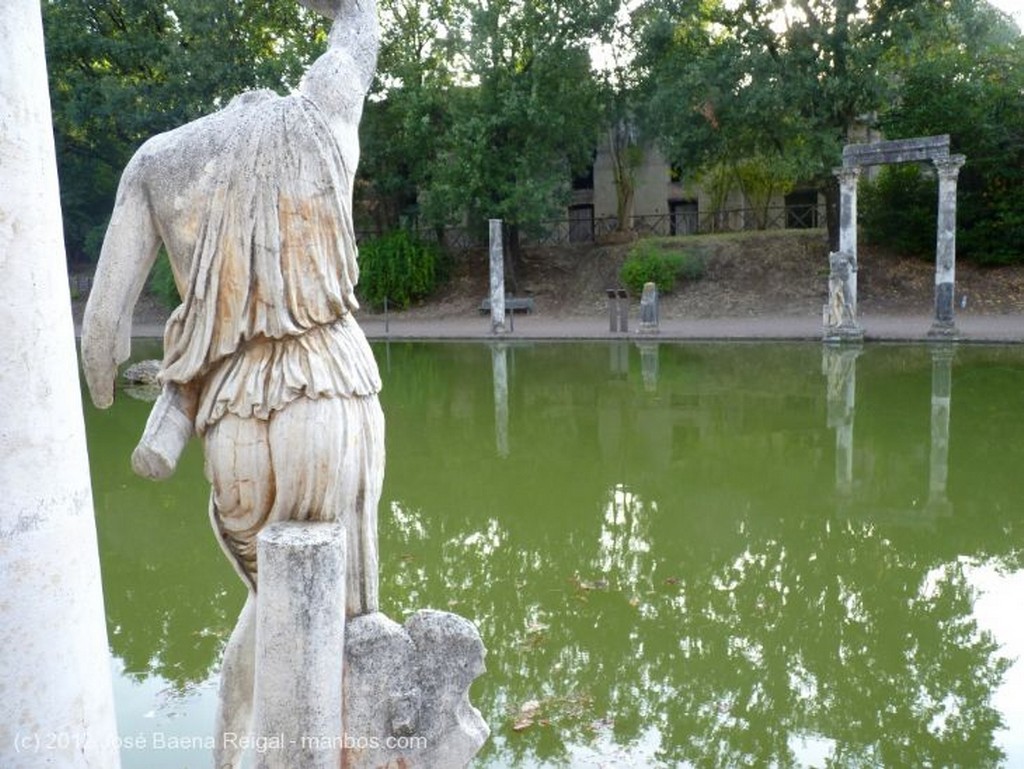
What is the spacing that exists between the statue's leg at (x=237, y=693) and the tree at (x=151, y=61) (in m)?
26.4

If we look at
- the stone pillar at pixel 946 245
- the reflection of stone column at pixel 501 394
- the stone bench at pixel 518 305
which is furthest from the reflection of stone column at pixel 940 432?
the stone bench at pixel 518 305

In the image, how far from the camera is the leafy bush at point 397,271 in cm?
3050

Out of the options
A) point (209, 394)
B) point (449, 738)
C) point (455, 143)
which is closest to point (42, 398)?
point (209, 394)

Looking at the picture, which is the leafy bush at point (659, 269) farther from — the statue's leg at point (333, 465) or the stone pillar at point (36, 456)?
the stone pillar at point (36, 456)

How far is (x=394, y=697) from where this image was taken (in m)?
2.56


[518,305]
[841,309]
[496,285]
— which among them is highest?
[496,285]

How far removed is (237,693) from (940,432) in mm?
10333

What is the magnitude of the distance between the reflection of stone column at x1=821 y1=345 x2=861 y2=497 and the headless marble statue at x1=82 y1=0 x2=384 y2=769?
7.47 metres

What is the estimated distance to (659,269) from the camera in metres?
27.9

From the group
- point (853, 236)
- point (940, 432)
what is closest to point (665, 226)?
point (853, 236)

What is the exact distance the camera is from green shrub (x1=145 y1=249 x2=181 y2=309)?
88.8ft

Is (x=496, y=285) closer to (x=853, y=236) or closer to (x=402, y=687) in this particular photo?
(x=853, y=236)

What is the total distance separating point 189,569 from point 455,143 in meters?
22.6

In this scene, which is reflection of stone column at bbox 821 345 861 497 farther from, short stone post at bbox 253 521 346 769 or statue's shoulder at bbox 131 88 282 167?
statue's shoulder at bbox 131 88 282 167
